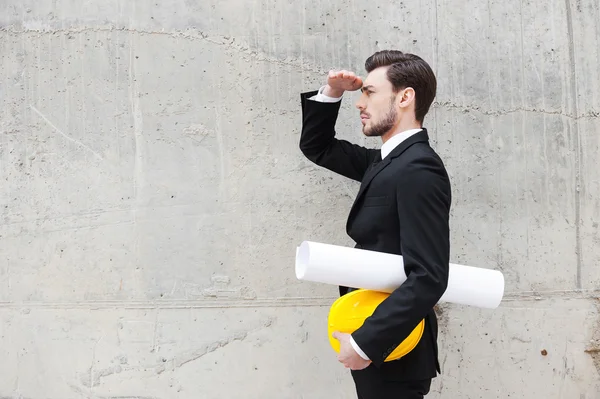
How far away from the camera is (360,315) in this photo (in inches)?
68.5

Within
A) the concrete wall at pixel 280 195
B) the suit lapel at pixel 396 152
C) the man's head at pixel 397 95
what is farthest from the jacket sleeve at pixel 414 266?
the concrete wall at pixel 280 195

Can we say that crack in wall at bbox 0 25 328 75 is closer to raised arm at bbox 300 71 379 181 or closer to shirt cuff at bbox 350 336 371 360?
raised arm at bbox 300 71 379 181

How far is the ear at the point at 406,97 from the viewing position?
188cm

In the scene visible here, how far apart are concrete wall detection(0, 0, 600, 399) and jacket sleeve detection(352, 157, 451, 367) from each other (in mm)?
961

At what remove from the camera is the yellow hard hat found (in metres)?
1.73

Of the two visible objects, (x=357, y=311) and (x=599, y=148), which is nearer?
(x=357, y=311)

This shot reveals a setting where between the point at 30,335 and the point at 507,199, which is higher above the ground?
the point at 507,199

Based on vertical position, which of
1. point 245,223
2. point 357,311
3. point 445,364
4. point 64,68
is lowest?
point 445,364

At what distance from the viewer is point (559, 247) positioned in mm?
2672

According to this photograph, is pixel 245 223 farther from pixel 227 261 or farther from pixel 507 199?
pixel 507 199

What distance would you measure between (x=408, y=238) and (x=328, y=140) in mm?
715

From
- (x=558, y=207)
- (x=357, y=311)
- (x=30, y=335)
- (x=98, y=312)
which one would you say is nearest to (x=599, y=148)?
(x=558, y=207)

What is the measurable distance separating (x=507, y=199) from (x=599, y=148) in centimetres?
48

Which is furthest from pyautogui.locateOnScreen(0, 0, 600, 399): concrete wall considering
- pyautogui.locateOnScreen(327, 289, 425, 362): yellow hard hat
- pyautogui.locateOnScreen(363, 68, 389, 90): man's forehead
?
pyautogui.locateOnScreen(327, 289, 425, 362): yellow hard hat
